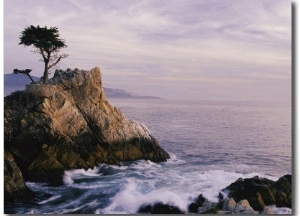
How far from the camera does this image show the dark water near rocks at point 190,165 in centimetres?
1041

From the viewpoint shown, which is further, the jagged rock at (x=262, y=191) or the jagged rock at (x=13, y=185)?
the jagged rock at (x=13, y=185)

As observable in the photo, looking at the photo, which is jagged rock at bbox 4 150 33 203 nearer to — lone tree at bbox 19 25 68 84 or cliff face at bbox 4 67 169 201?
cliff face at bbox 4 67 169 201

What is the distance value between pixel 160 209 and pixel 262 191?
2355 millimetres

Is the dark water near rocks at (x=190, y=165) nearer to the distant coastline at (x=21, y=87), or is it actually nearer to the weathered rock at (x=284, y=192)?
the weathered rock at (x=284, y=192)

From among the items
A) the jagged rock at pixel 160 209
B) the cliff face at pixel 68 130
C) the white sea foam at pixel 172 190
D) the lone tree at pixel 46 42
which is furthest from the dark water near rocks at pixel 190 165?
the lone tree at pixel 46 42

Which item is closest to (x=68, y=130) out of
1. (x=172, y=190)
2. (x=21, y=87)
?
(x=21, y=87)

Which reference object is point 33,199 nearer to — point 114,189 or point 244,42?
point 114,189

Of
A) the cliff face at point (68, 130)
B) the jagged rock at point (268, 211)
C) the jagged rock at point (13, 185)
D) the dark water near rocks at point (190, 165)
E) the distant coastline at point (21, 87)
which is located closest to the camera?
the jagged rock at point (268, 211)

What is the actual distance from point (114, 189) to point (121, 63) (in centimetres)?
304

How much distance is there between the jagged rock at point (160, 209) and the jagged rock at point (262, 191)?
1.28 metres

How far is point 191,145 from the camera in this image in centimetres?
1295

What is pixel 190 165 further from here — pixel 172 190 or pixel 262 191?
pixel 262 191

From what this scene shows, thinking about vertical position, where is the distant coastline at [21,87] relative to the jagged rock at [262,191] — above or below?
above

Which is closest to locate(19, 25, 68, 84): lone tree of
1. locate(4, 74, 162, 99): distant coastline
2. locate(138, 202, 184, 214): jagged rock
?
locate(4, 74, 162, 99): distant coastline
